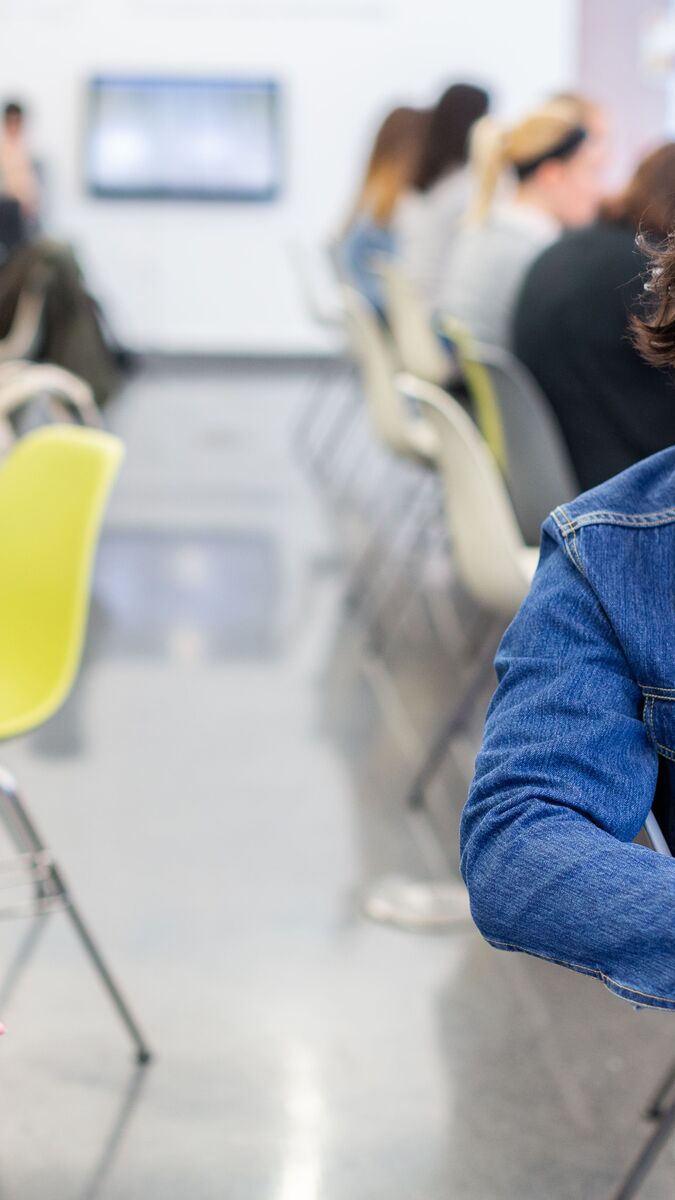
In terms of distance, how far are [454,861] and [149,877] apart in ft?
1.64

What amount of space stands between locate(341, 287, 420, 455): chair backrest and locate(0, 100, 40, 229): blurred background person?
504cm

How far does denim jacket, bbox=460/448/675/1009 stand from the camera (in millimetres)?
821

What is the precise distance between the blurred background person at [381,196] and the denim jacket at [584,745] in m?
4.74

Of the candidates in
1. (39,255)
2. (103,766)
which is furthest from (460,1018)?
(39,255)

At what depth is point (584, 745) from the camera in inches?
33.8

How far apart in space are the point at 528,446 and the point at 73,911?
1.15 m

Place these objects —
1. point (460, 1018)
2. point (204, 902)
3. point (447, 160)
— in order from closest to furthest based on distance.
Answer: point (460, 1018) < point (204, 902) < point (447, 160)

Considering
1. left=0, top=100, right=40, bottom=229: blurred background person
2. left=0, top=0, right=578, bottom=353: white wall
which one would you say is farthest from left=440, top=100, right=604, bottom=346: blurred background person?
left=0, top=0, right=578, bottom=353: white wall

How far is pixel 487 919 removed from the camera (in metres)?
0.87

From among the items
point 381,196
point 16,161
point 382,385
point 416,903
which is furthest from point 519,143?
point 16,161

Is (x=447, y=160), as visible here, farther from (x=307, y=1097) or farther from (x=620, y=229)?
(x=307, y=1097)

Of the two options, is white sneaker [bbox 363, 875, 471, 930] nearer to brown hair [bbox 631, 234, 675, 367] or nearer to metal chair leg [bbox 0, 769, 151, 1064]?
metal chair leg [bbox 0, 769, 151, 1064]

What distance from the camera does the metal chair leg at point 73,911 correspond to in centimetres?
174

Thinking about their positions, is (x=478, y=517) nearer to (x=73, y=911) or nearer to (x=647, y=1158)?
(x=73, y=911)
